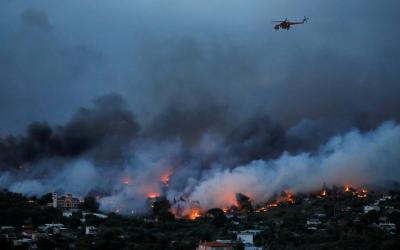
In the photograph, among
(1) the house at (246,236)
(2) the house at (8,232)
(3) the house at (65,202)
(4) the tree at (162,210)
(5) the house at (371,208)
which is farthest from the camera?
(3) the house at (65,202)

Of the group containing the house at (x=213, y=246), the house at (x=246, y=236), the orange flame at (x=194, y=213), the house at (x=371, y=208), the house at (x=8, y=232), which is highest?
the orange flame at (x=194, y=213)

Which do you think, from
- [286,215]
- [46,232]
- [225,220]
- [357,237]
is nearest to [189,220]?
[225,220]

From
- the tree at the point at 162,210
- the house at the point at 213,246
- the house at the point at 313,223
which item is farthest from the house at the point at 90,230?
the house at the point at 313,223

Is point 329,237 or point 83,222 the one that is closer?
point 329,237

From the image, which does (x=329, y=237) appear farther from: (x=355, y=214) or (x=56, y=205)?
(x=56, y=205)

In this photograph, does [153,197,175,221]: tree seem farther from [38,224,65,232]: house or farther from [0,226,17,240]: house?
[0,226,17,240]: house

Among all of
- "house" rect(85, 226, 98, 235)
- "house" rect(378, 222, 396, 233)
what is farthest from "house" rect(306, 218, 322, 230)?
"house" rect(85, 226, 98, 235)

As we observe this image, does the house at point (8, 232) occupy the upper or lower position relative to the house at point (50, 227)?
lower

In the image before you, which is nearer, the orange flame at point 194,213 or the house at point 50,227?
the house at point 50,227

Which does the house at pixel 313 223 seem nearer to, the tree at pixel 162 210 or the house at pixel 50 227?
the tree at pixel 162 210
